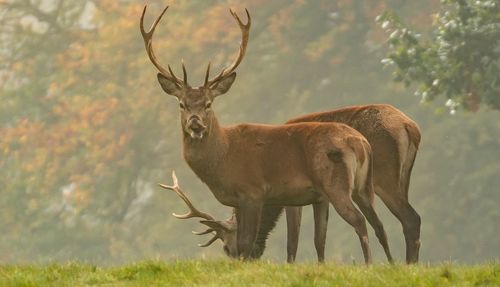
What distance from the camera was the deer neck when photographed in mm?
12992

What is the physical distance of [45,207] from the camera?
35.3m

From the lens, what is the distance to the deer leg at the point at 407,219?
44.8ft

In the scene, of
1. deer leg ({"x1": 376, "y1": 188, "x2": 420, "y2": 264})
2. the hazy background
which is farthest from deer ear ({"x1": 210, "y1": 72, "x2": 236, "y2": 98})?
the hazy background

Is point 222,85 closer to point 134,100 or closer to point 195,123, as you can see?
point 195,123

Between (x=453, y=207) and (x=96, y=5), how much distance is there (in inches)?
483

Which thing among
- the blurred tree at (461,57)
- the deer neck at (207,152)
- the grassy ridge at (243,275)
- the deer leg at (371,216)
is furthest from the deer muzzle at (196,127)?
the blurred tree at (461,57)

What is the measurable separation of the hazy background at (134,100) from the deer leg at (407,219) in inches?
755

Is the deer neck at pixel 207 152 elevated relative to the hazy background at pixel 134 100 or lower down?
elevated

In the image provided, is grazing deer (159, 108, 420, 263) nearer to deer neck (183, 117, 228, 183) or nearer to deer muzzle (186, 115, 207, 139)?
deer neck (183, 117, 228, 183)

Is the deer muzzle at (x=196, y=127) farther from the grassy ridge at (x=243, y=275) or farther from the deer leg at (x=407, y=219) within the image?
the deer leg at (x=407, y=219)

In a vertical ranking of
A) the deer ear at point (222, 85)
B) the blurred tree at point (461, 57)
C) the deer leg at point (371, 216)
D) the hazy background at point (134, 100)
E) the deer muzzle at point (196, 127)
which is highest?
the deer ear at point (222, 85)

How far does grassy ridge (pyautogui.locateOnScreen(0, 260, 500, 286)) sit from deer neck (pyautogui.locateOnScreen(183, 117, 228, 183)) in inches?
59.9

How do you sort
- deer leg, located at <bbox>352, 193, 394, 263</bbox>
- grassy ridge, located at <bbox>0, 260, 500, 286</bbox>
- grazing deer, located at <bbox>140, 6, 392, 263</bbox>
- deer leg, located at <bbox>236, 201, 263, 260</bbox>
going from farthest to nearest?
deer leg, located at <bbox>352, 193, 394, 263</bbox> < deer leg, located at <bbox>236, 201, 263, 260</bbox> < grazing deer, located at <bbox>140, 6, 392, 263</bbox> < grassy ridge, located at <bbox>0, 260, 500, 286</bbox>

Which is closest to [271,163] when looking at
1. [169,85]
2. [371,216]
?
[371,216]
